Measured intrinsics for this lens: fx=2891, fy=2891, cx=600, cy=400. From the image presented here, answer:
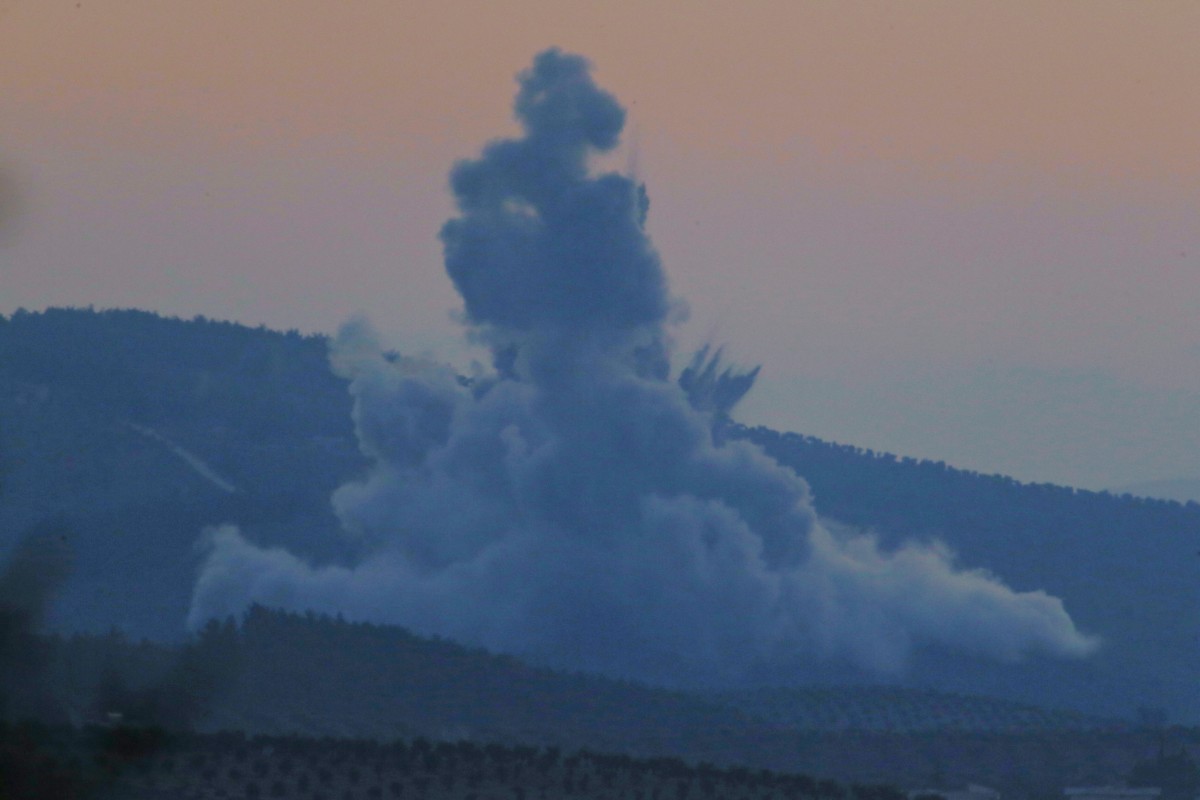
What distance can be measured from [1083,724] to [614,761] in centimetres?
4327

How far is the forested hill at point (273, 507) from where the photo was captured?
151 m

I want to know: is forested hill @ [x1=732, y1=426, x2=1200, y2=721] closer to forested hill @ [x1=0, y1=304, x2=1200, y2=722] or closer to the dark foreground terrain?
forested hill @ [x1=0, y1=304, x2=1200, y2=722]

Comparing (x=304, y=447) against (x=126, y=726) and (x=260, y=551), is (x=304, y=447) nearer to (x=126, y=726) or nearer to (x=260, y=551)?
(x=260, y=551)

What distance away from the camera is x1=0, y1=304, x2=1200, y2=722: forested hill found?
15138 cm

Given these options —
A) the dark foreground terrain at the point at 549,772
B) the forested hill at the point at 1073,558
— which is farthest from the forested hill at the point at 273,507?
the dark foreground terrain at the point at 549,772

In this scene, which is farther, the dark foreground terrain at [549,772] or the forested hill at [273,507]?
the forested hill at [273,507]

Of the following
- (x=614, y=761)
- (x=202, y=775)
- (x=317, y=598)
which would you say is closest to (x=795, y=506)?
(x=317, y=598)

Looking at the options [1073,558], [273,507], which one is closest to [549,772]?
[273,507]

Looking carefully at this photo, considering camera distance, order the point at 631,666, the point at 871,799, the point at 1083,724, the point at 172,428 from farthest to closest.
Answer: the point at 172,428
the point at 631,666
the point at 1083,724
the point at 871,799

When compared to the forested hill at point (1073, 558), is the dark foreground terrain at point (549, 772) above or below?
below

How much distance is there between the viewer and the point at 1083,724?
11962cm

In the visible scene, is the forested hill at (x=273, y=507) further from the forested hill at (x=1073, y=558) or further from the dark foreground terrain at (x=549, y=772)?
the dark foreground terrain at (x=549, y=772)

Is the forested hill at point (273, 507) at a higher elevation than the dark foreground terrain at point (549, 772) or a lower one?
higher

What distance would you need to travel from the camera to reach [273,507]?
169m
